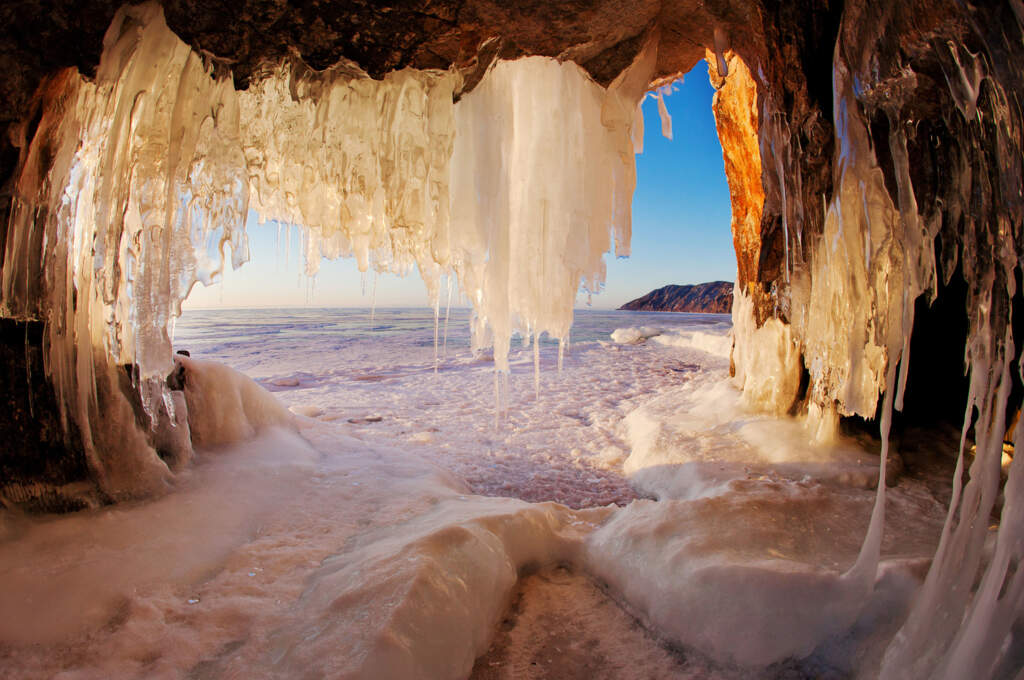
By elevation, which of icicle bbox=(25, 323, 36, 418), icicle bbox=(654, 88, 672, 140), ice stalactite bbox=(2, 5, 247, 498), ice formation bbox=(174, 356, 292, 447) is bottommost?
ice formation bbox=(174, 356, 292, 447)

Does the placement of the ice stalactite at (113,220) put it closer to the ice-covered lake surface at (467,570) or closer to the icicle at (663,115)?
the ice-covered lake surface at (467,570)

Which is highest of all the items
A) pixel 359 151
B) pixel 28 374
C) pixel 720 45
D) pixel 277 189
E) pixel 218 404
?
pixel 720 45

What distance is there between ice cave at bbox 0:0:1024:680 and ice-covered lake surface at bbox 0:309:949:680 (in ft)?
0.06

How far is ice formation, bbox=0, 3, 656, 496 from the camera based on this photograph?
2.61m

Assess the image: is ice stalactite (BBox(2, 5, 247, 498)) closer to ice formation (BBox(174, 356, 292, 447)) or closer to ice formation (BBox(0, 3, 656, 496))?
ice formation (BBox(0, 3, 656, 496))

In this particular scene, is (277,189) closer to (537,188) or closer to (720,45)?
(537,188)

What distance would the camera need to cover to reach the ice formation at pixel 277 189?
2.61 meters

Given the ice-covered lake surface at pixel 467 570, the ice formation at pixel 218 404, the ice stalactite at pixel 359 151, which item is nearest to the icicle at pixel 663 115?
the ice stalactite at pixel 359 151

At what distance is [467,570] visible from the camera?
2.13 m

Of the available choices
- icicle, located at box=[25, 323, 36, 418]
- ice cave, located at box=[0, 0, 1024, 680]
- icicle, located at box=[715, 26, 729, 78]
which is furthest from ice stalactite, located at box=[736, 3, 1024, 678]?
icicle, located at box=[25, 323, 36, 418]

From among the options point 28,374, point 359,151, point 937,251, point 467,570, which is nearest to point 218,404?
point 28,374

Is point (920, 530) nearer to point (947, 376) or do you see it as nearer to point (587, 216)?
point (947, 376)

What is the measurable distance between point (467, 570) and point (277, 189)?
348cm

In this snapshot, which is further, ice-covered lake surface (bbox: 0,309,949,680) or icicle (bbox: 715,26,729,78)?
icicle (bbox: 715,26,729,78)
